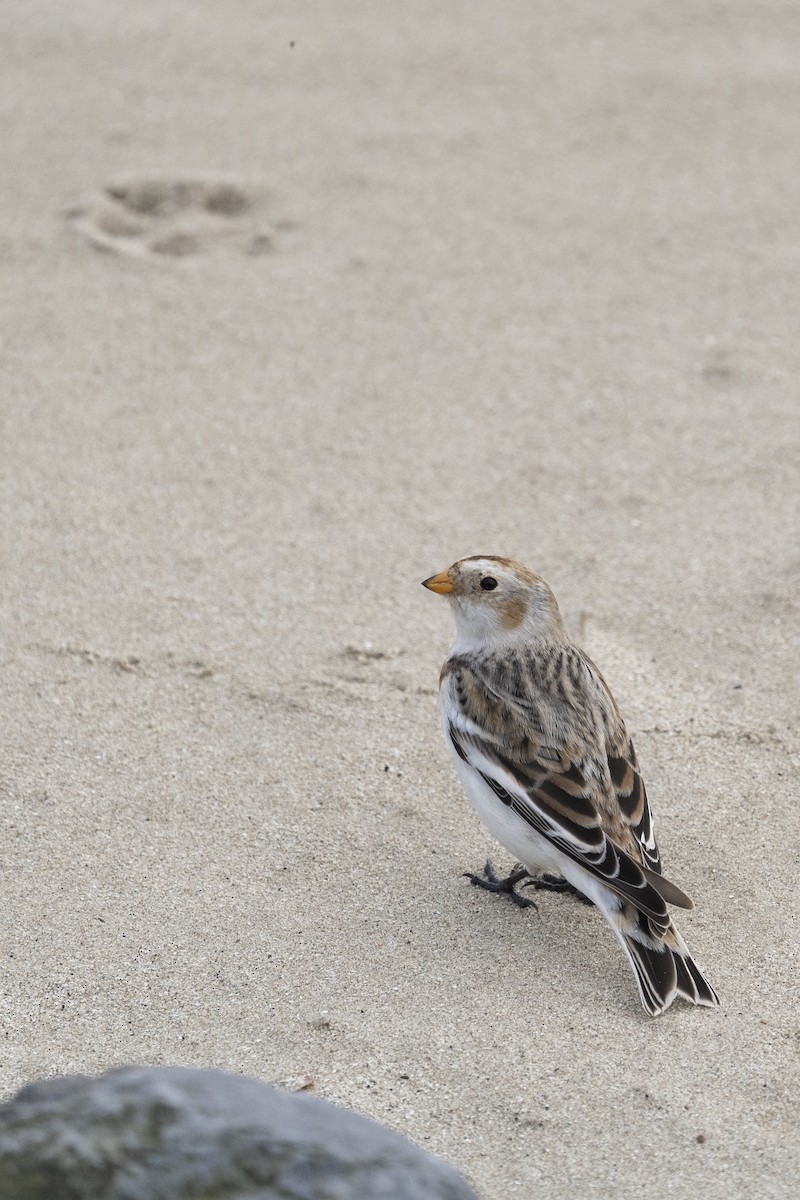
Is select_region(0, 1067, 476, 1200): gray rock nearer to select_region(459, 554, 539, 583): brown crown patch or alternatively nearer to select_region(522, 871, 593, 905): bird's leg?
select_region(522, 871, 593, 905): bird's leg

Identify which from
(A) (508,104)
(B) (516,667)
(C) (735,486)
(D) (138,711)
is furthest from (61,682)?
(A) (508,104)

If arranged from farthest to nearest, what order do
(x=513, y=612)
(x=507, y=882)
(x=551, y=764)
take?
1. (x=513, y=612)
2. (x=507, y=882)
3. (x=551, y=764)

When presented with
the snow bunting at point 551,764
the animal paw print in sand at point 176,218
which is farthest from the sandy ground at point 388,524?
the snow bunting at point 551,764

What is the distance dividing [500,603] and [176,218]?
3396 mm

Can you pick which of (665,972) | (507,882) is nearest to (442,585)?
(507,882)

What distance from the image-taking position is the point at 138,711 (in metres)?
4.38

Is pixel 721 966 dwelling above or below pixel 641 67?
below

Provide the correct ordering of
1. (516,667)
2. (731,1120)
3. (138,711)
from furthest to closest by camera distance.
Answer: (138,711) < (516,667) < (731,1120)

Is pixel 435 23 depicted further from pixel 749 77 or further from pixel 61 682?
pixel 61 682

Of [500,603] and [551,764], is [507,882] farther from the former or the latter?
[500,603]

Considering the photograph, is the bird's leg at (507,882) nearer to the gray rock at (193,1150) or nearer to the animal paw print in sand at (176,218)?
the gray rock at (193,1150)

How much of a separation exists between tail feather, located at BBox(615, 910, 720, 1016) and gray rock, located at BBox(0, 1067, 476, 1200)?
96 centimetres

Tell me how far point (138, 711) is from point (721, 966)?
182 centimetres

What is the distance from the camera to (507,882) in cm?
385
